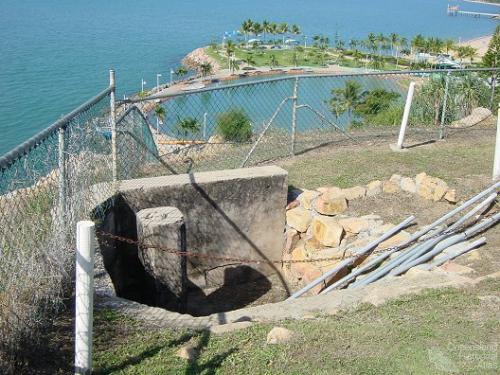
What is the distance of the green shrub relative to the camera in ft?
45.0

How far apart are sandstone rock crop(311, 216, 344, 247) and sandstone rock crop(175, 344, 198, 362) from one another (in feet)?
14.3

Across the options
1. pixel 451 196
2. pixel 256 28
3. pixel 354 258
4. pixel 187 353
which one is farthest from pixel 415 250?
pixel 256 28

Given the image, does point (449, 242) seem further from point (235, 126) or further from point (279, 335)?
point (235, 126)

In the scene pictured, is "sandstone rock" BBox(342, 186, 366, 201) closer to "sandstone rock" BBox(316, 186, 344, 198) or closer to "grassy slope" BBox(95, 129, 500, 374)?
"sandstone rock" BBox(316, 186, 344, 198)

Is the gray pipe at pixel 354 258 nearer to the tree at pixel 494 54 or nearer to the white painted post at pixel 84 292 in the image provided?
the white painted post at pixel 84 292

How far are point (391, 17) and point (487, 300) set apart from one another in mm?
206029

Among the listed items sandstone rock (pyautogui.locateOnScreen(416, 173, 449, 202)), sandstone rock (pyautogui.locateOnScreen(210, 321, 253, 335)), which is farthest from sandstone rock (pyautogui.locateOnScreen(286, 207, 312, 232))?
sandstone rock (pyautogui.locateOnScreen(210, 321, 253, 335))

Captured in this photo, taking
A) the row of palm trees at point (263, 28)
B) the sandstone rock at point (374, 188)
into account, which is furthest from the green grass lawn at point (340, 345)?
the row of palm trees at point (263, 28)

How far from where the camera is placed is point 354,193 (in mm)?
9664

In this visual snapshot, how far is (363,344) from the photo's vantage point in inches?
197

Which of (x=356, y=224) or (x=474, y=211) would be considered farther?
(x=356, y=224)

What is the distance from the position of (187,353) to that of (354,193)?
5.55m

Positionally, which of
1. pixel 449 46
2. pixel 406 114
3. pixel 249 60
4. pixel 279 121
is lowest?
pixel 249 60

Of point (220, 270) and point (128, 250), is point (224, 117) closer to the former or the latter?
point (220, 270)
